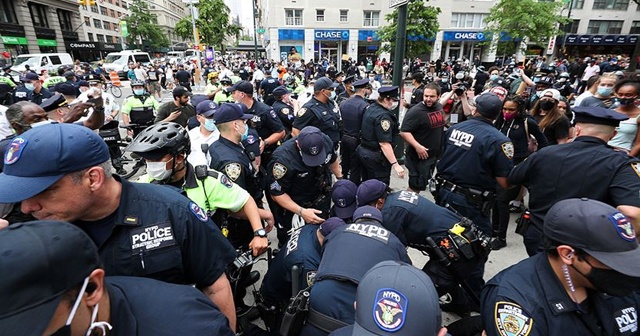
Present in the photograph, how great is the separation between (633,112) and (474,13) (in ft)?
122

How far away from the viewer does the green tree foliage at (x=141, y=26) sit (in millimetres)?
50625

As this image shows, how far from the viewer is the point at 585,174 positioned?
2469 mm

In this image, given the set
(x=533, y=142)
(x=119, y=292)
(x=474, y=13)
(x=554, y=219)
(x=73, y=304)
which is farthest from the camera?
(x=474, y=13)

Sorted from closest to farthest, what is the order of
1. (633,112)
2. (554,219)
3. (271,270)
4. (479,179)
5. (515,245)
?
(554,219)
(271,270)
(479,179)
(633,112)
(515,245)

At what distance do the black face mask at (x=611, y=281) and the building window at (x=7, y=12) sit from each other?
4470 centimetres

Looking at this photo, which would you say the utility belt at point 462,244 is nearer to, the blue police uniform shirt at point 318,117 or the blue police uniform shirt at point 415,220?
Answer: the blue police uniform shirt at point 415,220

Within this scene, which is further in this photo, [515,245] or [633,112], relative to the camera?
[515,245]

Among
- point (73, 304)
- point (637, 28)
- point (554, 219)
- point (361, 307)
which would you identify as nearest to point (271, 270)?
point (361, 307)

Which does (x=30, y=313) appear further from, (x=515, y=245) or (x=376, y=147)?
(x=515, y=245)

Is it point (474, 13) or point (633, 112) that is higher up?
point (474, 13)

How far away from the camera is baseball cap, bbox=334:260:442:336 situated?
120 cm

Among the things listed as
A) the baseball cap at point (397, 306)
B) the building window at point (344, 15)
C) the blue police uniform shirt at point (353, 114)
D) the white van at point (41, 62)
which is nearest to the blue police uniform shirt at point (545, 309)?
the baseball cap at point (397, 306)

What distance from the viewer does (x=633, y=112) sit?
394 cm

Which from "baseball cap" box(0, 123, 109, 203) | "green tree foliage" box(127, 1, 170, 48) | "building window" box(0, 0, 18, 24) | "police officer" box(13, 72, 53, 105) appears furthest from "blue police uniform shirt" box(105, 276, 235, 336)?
"green tree foliage" box(127, 1, 170, 48)
